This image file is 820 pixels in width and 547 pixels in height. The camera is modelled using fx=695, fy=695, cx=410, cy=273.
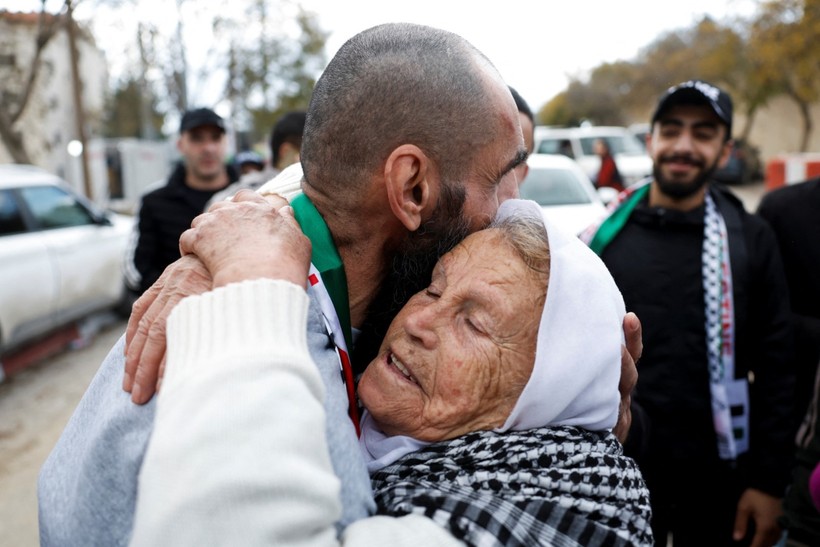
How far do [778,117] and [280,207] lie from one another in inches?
1325

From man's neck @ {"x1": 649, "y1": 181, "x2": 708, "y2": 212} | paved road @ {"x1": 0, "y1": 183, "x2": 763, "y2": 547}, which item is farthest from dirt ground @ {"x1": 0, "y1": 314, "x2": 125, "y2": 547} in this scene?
man's neck @ {"x1": 649, "y1": 181, "x2": 708, "y2": 212}

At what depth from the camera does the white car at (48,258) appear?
6.33 metres

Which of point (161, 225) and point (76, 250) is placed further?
point (76, 250)

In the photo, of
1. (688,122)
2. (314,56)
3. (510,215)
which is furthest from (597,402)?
(314,56)

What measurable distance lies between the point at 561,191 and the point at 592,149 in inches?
413

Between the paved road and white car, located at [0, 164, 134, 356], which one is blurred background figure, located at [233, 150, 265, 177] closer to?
white car, located at [0, 164, 134, 356]

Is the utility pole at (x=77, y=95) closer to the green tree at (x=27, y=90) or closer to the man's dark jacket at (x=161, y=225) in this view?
the green tree at (x=27, y=90)

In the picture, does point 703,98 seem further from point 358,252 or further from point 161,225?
point 161,225

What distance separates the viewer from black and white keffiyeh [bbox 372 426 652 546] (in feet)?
3.55

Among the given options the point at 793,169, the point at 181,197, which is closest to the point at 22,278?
the point at 181,197

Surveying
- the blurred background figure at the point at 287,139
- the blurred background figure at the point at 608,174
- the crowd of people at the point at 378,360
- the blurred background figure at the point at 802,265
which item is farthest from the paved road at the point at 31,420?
the blurred background figure at the point at 608,174

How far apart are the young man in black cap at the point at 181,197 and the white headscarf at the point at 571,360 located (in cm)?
349

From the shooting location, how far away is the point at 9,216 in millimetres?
6684

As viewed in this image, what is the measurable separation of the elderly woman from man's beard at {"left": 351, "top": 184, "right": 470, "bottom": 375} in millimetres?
42
